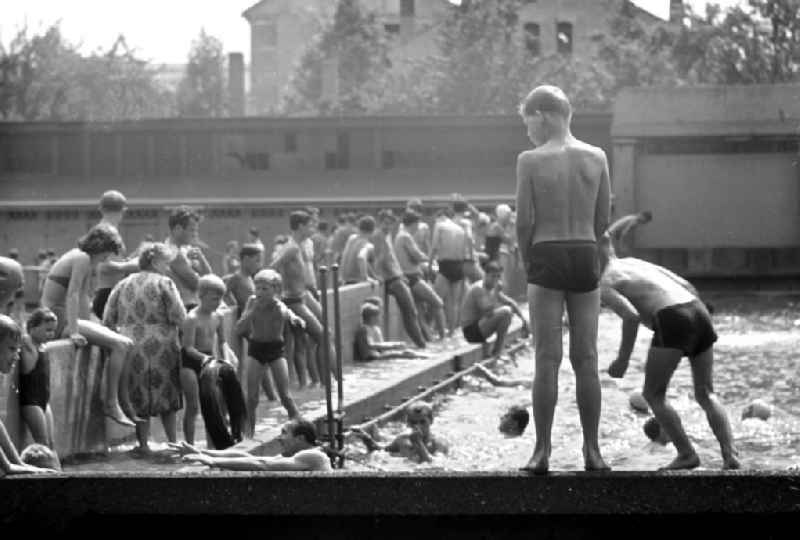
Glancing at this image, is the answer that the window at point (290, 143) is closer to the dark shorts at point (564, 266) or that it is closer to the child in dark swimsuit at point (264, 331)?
the child in dark swimsuit at point (264, 331)

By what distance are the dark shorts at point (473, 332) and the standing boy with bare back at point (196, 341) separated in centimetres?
1131

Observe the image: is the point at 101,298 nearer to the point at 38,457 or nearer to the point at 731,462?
the point at 38,457

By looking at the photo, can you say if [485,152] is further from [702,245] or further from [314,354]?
[314,354]

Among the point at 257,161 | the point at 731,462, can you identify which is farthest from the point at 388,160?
the point at 731,462

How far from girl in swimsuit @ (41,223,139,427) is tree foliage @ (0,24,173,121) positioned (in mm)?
64899

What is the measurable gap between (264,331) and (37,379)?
377cm

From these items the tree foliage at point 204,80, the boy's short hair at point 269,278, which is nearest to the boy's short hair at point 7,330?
the boy's short hair at point 269,278

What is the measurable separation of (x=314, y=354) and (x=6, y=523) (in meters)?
12.2

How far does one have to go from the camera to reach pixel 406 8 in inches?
4370

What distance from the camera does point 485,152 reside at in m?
62.4

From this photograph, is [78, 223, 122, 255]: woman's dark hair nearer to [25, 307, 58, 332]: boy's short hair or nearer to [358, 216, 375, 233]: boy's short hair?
[25, 307, 58, 332]: boy's short hair

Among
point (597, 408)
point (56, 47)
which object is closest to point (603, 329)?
point (597, 408)

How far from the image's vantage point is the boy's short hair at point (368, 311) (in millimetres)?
24297

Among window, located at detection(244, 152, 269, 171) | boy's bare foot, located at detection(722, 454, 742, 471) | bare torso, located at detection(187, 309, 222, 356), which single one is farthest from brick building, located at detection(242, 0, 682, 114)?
boy's bare foot, located at detection(722, 454, 742, 471)
